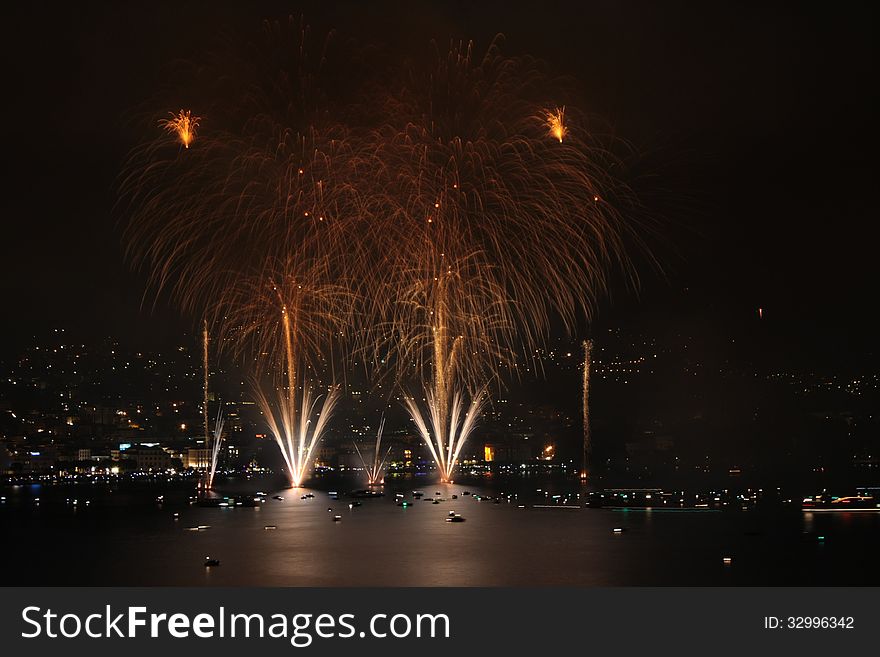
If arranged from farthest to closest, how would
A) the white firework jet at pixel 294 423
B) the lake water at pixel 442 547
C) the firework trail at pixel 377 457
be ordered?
the firework trail at pixel 377 457 → the white firework jet at pixel 294 423 → the lake water at pixel 442 547

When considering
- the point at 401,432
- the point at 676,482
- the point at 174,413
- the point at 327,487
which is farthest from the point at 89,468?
the point at 676,482

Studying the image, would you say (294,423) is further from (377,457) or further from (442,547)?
(377,457)

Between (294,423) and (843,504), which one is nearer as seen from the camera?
(843,504)

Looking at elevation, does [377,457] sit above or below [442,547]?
above

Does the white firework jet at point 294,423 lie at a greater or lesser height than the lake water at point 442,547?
greater

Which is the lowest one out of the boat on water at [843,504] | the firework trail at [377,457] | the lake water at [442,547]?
the lake water at [442,547]

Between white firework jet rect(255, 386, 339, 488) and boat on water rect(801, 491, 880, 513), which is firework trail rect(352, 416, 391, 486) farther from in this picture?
boat on water rect(801, 491, 880, 513)

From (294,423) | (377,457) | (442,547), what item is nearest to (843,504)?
(442,547)

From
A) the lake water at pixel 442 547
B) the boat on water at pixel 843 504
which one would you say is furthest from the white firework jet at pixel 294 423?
the boat on water at pixel 843 504

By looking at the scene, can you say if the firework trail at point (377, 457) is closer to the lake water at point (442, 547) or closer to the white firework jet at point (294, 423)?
the white firework jet at point (294, 423)

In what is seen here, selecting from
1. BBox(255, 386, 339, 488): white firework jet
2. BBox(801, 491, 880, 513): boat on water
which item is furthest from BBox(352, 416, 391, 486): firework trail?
BBox(801, 491, 880, 513): boat on water
